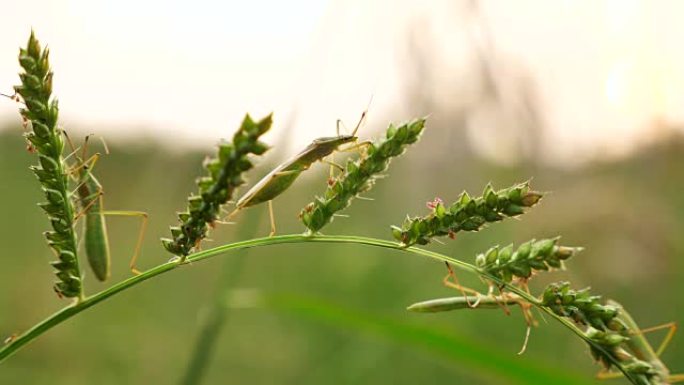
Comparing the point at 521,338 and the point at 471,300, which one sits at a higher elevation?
the point at 471,300

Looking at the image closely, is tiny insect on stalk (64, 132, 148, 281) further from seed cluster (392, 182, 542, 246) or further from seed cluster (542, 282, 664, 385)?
seed cluster (542, 282, 664, 385)

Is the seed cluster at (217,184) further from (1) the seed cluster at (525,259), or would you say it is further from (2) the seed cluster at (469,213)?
(1) the seed cluster at (525,259)

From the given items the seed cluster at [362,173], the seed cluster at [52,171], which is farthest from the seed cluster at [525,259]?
the seed cluster at [52,171]

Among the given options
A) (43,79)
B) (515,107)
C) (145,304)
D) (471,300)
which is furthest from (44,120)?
(145,304)

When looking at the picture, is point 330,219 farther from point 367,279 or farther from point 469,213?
point 367,279

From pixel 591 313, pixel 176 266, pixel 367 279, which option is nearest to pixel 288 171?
pixel 176 266

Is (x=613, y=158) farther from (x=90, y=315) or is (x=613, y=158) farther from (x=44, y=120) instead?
(x=44, y=120)
